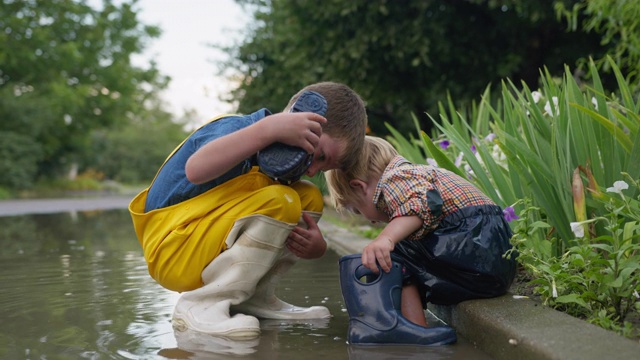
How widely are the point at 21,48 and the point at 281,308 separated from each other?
23958 mm

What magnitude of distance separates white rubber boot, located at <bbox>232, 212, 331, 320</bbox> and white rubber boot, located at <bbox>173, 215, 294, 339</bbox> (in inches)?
8.1

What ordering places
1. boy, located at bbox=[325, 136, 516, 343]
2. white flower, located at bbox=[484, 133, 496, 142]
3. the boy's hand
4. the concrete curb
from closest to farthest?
1. the concrete curb
2. boy, located at bbox=[325, 136, 516, 343]
3. the boy's hand
4. white flower, located at bbox=[484, 133, 496, 142]

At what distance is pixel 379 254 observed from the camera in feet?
8.80

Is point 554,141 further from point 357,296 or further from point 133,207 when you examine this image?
point 133,207

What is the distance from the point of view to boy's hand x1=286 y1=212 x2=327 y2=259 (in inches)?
128

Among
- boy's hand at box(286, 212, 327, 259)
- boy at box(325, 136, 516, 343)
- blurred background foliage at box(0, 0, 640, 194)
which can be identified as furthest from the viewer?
blurred background foliage at box(0, 0, 640, 194)

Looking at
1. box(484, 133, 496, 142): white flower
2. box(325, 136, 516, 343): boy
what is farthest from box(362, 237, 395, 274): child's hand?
box(484, 133, 496, 142): white flower

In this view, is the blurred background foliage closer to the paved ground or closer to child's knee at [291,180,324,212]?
child's knee at [291,180,324,212]

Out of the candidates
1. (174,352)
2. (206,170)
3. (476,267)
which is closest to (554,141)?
(476,267)

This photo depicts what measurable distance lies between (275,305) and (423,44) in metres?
8.31

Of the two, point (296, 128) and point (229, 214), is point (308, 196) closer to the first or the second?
point (229, 214)

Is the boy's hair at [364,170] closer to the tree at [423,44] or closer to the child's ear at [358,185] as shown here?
the child's ear at [358,185]

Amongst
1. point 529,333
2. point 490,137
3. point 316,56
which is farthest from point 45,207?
point 529,333

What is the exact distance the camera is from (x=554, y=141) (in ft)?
9.71
